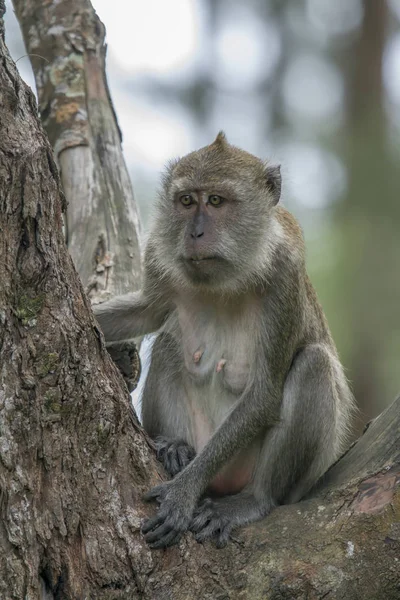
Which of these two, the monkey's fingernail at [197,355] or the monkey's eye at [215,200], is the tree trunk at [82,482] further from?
the monkey's eye at [215,200]

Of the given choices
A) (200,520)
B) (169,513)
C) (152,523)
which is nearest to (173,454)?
(200,520)

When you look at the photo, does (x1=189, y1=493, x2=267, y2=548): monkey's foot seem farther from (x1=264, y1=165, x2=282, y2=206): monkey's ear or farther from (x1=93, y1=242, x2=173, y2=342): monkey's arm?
(x1=264, y1=165, x2=282, y2=206): monkey's ear

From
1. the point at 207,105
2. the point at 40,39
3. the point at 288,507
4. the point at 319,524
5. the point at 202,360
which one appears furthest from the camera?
the point at 207,105

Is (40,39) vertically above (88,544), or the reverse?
(40,39)

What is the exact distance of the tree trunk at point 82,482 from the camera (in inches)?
169

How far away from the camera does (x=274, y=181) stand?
666cm

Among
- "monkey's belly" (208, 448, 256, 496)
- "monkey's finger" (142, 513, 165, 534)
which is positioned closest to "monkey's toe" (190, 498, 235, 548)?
"monkey's finger" (142, 513, 165, 534)

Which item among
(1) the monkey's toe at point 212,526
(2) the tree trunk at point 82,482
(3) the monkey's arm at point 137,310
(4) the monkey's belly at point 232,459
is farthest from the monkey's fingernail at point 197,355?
(2) the tree trunk at point 82,482

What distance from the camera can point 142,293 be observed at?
6.90 meters

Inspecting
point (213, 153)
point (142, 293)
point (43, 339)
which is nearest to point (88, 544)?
point (43, 339)

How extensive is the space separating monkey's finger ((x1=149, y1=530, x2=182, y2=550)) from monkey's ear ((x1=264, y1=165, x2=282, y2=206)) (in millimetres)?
2853

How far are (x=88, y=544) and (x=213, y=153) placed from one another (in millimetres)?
3178

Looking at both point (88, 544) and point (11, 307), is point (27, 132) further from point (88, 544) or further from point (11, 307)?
point (88, 544)

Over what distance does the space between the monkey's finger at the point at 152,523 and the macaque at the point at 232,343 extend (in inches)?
18.1
